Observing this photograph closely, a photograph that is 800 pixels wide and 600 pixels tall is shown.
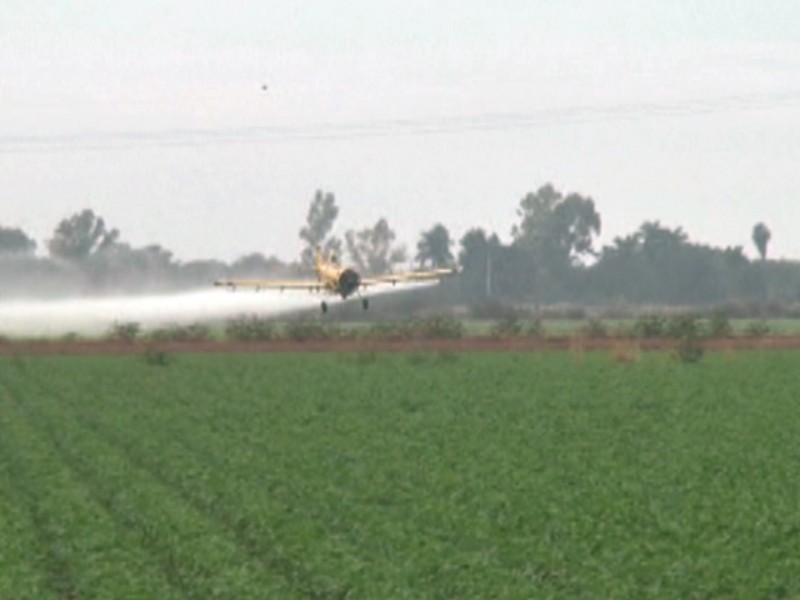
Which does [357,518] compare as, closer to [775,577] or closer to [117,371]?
[775,577]

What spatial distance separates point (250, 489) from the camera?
35.9 m

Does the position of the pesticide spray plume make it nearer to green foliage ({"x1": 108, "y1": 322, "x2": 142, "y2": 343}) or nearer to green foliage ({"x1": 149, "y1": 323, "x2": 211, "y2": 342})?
green foliage ({"x1": 108, "y1": 322, "x2": 142, "y2": 343})

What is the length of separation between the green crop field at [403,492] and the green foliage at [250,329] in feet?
126

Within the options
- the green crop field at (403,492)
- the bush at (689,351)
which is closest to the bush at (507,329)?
the bush at (689,351)

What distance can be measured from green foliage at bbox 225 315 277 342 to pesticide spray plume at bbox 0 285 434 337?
A: 1.27 ft

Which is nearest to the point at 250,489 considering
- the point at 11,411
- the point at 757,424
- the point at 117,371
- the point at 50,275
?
the point at 757,424

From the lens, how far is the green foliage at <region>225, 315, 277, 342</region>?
10700cm

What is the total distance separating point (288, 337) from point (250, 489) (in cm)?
7169

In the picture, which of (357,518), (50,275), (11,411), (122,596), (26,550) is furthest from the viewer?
(50,275)

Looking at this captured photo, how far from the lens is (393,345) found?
324 feet

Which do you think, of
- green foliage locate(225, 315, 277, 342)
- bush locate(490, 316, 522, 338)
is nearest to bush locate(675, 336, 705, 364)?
bush locate(490, 316, 522, 338)

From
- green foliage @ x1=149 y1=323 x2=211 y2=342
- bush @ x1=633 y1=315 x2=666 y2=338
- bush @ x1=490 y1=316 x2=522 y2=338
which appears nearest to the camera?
bush @ x1=633 y1=315 x2=666 y2=338

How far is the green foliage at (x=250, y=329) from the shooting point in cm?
10700

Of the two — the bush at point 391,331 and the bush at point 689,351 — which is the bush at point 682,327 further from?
the bush at point 391,331
